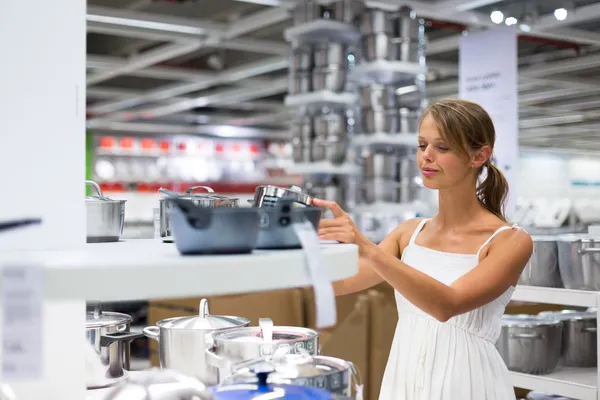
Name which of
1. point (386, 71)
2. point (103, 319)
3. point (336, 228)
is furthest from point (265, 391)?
point (386, 71)

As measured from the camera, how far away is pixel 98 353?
1.85 metres

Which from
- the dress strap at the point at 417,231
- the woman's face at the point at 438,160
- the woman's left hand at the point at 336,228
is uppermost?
the woman's face at the point at 438,160

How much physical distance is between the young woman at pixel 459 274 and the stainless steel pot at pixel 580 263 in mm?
939

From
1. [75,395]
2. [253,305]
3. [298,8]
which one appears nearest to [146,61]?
[298,8]

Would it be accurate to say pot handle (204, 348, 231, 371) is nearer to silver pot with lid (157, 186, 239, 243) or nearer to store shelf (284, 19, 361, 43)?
silver pot with lid (157, 186, 239, 243)

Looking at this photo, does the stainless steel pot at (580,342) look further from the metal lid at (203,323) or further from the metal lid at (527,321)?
the metal lid at (203,323)

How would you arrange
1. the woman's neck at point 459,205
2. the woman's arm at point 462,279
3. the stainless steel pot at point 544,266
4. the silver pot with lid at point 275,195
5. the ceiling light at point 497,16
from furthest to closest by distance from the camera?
the ceiling light at point 497,16
the stainless steel pot at point 544,266
the woman's neck at point 459,205
the woman's arm at point 462,279
the silver pot with lid at point 275,195

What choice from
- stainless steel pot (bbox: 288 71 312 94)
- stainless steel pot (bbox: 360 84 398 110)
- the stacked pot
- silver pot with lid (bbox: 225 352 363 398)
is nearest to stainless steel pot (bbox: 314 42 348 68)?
stainless steel pot (bbox: 288 71 312 94)

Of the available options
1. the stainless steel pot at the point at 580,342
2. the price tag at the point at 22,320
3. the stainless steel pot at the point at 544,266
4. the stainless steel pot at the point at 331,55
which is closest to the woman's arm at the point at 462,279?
the price tag at the point at 22,320

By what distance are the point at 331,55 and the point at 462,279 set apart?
4030 millimetres

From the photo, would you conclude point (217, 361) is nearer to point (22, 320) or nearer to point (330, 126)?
point (22, 320)

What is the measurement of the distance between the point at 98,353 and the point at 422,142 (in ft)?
3.69

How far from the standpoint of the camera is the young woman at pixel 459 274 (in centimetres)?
223

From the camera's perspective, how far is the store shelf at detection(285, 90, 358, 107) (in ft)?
19.3
